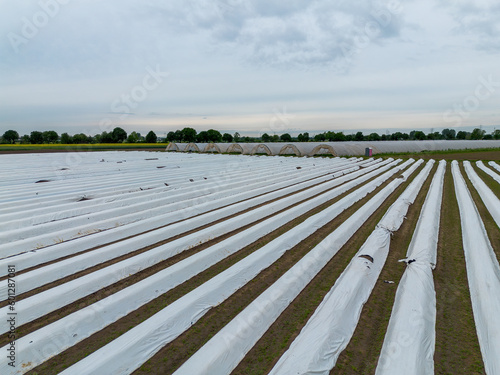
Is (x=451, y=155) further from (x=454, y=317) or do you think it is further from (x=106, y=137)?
(x=106, y=137)

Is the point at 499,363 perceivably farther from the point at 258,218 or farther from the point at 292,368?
the point at 258,218

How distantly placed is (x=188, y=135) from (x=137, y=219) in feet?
200

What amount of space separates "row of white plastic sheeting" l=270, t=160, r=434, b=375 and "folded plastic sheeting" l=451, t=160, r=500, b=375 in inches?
38.7

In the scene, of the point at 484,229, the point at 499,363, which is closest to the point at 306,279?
the point at 499,363

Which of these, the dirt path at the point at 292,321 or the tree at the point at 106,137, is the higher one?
the tree at the point at 106,137

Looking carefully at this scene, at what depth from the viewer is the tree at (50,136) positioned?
4897 cm

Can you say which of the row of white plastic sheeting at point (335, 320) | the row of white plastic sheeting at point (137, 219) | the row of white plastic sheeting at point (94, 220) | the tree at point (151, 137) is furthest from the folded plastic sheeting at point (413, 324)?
the tree at point (151, 137)

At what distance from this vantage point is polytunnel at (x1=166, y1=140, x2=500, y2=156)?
22000 mm

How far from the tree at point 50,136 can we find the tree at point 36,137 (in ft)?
2.67

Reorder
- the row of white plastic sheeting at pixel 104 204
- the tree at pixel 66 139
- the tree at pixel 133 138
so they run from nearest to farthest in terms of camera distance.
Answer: the row of white plastic sheeting at pixel 104 204
the tree at pixel 66 139
the tree at pixel 133 138

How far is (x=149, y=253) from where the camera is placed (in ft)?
13.0

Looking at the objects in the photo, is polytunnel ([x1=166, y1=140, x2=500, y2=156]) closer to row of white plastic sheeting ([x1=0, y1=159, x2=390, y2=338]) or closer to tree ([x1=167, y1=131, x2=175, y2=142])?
row of white plastic sheeting ([x1=0, y1=159, x2=390, y2=338])

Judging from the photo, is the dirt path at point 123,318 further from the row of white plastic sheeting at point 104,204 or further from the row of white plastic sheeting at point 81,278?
the row of white plastic sheeting at point 104,204

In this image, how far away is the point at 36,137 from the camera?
47.0m
